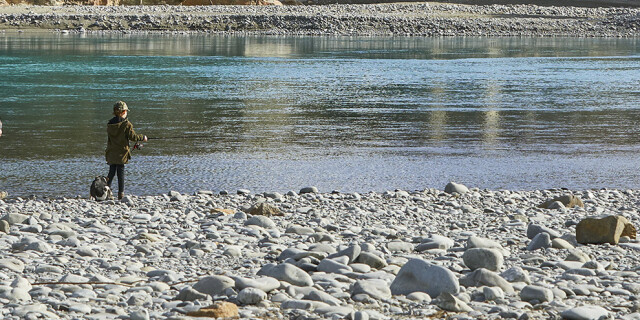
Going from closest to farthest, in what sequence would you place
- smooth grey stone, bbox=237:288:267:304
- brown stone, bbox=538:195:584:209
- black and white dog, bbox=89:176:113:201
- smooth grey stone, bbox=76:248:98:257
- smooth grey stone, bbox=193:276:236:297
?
1. smooth grey stone, bbox=237:288:267:304
2. smooth grey stone, bbox=193:276:236:297
3. smooth grey stone, bbox=76:248:98:257
4. brown stone, bbox=538:195:584:209
5. black and white dog, bbox=89:176:113:201

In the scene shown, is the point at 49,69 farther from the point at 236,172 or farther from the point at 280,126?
the point at 236,172

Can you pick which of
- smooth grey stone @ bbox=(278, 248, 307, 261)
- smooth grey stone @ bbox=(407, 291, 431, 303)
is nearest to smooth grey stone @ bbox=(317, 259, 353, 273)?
smooth grey stone @ bbox=(278, 248, 307, 261)

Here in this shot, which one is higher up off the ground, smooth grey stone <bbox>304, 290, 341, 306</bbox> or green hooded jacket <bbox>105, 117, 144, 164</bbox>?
green hooded jacket <bbox>105, 117, 144, 164</bbox>

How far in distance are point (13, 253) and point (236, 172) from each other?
7572 mm

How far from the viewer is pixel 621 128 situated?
2216 centimetres

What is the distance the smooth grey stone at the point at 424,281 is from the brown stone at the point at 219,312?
1341mm

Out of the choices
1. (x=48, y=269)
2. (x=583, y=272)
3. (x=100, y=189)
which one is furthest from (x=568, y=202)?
(x=48, y=269)

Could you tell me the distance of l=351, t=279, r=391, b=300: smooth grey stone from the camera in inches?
277

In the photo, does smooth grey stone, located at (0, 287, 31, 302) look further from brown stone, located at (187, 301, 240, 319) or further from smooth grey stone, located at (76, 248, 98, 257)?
smooth grey stone, located at (76, 248, 98, 257)

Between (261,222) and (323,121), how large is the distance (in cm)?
1258

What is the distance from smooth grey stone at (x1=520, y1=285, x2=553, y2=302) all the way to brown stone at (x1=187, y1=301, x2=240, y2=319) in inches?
87.1

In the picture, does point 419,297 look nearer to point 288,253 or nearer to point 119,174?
point 288,253

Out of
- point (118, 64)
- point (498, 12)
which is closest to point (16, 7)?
point (498, 12)

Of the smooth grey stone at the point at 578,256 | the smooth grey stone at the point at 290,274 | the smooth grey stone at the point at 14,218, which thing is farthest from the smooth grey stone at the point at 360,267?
the smooth grey stone at the point at 14,218
